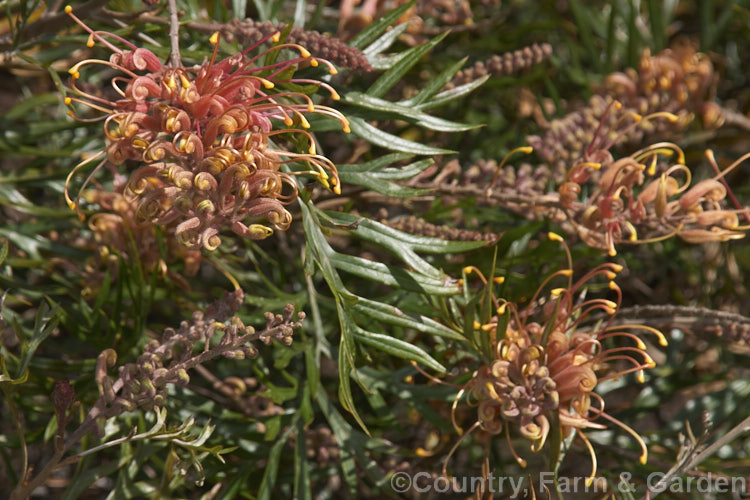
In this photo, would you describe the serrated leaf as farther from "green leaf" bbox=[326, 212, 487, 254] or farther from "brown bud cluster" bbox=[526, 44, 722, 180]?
"brown bud cluster" bbox=[526, 44, 722, 180]

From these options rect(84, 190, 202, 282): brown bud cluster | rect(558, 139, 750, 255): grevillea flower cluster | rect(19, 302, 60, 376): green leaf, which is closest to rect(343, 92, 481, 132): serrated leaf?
rect(558, 139, 750, 255): grevillea flower cluster

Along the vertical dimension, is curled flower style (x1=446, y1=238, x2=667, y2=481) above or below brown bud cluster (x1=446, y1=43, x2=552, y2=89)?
below

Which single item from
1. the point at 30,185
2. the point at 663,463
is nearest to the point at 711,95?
the point at 663,463

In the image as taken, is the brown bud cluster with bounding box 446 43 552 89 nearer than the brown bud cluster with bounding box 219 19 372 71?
No

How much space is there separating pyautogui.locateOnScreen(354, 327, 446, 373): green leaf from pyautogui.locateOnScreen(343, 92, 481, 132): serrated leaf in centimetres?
22

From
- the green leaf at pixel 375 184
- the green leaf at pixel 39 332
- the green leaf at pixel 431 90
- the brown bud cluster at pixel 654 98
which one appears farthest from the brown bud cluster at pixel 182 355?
the brown bud cluster at pixel 654 98

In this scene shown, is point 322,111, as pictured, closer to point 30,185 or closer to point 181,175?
point 181,175

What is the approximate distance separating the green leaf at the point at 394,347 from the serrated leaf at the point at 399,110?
0.71 feet

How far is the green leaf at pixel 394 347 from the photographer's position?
71 centimetres

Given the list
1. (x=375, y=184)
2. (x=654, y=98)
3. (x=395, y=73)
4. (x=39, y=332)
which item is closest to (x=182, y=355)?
(x=39, y=332)

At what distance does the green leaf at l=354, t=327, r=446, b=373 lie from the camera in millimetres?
711

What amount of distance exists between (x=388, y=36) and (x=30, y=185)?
47cm

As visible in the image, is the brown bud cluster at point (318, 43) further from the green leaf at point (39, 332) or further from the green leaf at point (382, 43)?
the green leaf at point (39, 332)

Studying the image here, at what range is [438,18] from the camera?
108 centimetres
